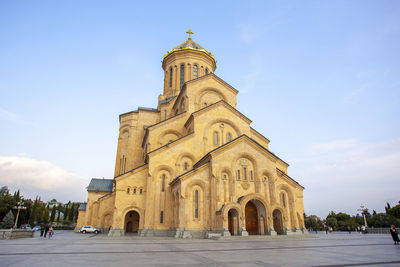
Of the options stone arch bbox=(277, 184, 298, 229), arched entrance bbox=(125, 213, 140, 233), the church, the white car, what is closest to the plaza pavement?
the church

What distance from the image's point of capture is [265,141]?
30109 millimetres

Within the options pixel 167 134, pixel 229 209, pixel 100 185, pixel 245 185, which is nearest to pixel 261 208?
pixel 245 185

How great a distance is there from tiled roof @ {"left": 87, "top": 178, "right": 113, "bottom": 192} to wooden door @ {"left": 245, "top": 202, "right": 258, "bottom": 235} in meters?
18.8

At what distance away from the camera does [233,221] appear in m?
19.7

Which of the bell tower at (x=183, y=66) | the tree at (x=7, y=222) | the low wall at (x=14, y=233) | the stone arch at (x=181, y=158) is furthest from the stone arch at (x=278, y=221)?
the tree at (x=7, y=222)

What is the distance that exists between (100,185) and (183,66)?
21.8 meters

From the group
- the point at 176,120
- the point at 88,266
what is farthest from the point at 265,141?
the point at 88,266

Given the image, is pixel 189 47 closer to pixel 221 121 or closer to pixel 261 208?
pixel 221 121

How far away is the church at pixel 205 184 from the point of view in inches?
778

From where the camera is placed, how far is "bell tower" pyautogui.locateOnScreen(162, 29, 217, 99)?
37.1 metres

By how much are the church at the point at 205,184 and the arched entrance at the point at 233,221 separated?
0.08 metres

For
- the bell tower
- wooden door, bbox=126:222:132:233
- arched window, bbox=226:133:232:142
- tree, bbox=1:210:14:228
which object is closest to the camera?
arched window, bbox=226:133:232:142

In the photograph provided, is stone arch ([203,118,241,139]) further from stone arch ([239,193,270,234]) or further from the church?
stone arch ([239,193,270,234])

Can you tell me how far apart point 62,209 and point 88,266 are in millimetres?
122383
